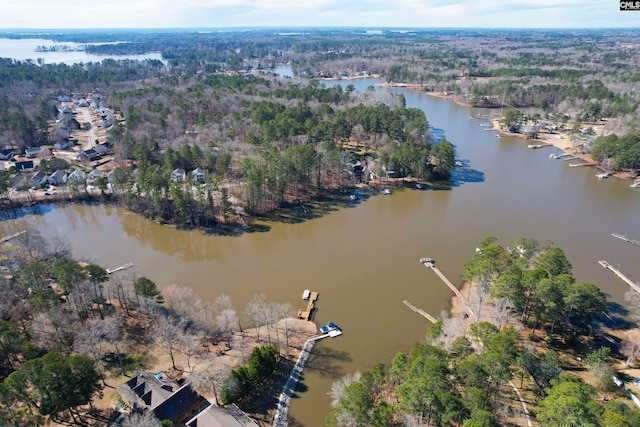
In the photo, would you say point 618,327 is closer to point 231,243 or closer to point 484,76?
point 231,243

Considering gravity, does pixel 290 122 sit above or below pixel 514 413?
above

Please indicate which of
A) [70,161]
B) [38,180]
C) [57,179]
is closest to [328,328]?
[57,179]

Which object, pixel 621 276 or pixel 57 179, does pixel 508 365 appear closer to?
pixel 621 276

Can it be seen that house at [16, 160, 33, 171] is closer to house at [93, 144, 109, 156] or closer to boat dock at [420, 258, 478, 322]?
house at [93, 144, 109, 156]

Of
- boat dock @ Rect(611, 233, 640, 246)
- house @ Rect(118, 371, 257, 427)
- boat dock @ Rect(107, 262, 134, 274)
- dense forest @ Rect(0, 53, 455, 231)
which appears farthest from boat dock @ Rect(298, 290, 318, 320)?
boat dock @ Rect(611, 233, 640, 246)

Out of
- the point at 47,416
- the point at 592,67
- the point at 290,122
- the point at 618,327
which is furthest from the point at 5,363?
the point at 592,67

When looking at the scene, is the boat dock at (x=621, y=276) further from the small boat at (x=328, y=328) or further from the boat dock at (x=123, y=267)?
the boat dock at (x=123, y=267)
